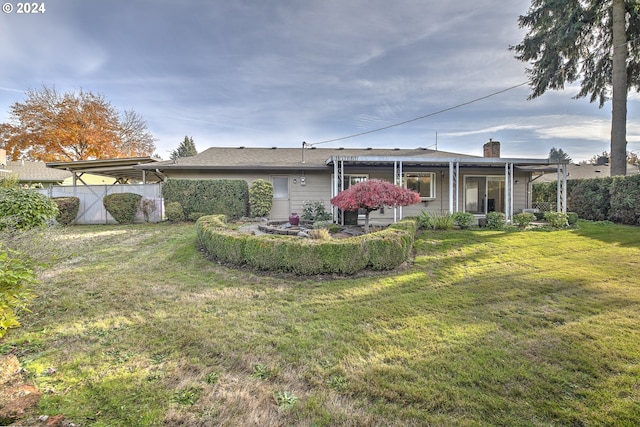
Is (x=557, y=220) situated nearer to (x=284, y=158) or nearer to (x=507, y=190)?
(x=507, y=190)

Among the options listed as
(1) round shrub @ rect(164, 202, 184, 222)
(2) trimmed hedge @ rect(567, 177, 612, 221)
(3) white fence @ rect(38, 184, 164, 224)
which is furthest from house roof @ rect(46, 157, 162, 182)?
(2) trimmed hedge @ rect(567, 177, 612, 221)

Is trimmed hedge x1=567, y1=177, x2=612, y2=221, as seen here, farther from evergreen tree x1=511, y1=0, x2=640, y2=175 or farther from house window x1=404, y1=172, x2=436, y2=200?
house window x1=404, y1=172, x2=436, y2=200

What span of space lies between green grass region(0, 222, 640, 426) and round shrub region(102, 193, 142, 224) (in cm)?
716

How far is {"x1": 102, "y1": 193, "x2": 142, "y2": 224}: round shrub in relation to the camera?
1165 centimetres

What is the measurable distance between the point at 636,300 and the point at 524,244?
3632mm

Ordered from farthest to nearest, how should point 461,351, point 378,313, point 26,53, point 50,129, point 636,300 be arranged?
1. point 50,129
2. point 26,53
3. point 636,300
4. point 378,313
5. point 461,351

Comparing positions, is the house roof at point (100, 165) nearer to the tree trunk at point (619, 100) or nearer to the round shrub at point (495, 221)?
the round shrub at point (495, 221)

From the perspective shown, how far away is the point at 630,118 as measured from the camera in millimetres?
14312

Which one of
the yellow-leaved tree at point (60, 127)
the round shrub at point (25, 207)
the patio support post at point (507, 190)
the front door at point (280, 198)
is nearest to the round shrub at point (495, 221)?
the patio support post at point (507, 190)

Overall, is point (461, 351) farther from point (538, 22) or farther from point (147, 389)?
point (538, 22)

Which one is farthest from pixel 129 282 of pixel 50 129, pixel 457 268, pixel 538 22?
pixel 50 129

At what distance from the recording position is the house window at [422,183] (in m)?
13.1

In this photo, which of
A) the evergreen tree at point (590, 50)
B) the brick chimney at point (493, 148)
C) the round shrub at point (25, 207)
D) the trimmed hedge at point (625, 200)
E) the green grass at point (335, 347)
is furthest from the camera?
the brick chimney at point (493, 148)

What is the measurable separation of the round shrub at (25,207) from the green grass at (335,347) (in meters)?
1.90
